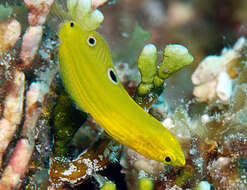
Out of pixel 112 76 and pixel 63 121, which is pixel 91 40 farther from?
pixel 63 121

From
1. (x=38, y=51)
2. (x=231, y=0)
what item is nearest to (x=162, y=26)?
(x=231, y=0)

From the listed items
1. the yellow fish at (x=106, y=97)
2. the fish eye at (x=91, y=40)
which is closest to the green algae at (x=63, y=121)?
the yellow fish at (x=106, y=97)

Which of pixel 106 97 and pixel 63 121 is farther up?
pixel 63 121

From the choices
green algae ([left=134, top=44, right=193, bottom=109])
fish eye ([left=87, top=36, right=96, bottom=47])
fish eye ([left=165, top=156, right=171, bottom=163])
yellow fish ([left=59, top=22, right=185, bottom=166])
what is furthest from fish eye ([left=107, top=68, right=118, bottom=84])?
fish eye ([left=165, top=156, right=171, bottom=163])

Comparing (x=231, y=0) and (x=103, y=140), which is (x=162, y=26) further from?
(x=103, y=140)

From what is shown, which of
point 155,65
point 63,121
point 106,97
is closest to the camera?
point 106,97

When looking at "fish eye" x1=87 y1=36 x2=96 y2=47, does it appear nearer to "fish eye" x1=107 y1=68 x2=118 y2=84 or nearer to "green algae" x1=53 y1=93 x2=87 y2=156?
"fish eye" x1=107 y1=68 x2=118 y2=84

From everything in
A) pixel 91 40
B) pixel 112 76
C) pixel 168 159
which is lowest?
pixel 168 159

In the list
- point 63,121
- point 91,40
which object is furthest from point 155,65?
point 63,121
